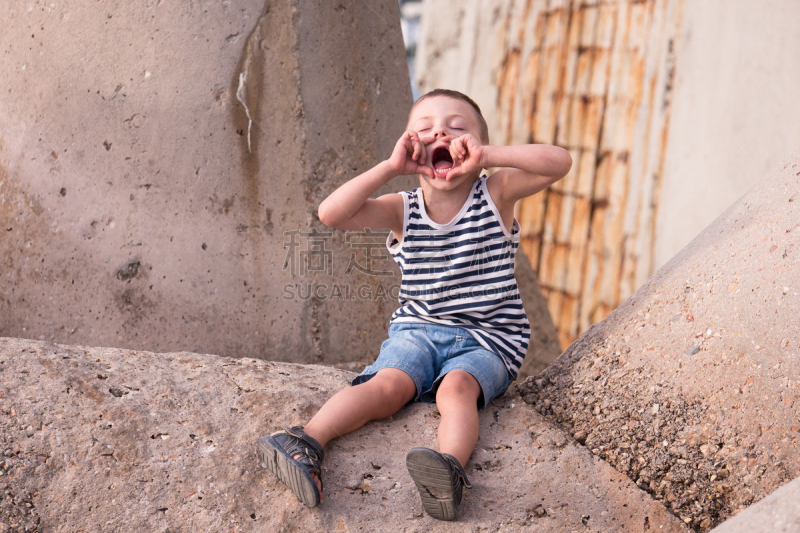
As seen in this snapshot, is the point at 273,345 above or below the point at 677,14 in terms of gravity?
below

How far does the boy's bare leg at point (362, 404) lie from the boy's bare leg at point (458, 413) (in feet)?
0.36

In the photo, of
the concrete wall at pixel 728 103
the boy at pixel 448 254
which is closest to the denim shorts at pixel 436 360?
the boy at pixel 448 254

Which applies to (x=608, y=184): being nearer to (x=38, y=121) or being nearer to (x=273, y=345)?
(x=273, y=345)

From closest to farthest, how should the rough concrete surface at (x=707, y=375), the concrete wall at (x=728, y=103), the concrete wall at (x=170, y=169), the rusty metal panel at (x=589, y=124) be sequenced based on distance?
the rough concrete surface at (x=707, y=375) → the concrete wall at (x=170, y=169) → the concrete wall at (x=728, y=103) → the rusty metal panel at (x=589, y=124)

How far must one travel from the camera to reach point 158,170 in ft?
8.16

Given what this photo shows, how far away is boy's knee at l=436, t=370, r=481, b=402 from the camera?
180cm

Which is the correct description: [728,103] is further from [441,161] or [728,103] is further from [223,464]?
[223,464]

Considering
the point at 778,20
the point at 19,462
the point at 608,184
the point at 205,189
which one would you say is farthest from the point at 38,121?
the point at 778,20

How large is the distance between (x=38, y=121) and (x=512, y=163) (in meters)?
1.77

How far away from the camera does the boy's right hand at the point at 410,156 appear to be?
1.92 meters

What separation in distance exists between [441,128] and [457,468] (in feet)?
3.15

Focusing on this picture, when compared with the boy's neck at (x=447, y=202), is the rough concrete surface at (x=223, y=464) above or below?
below

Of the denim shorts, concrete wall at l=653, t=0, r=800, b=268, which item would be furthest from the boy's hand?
concrete wall at l=653, t=0, r=800, b=268

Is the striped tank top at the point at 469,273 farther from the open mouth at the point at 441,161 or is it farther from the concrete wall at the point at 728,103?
the concrete wall at the point at 728,103
